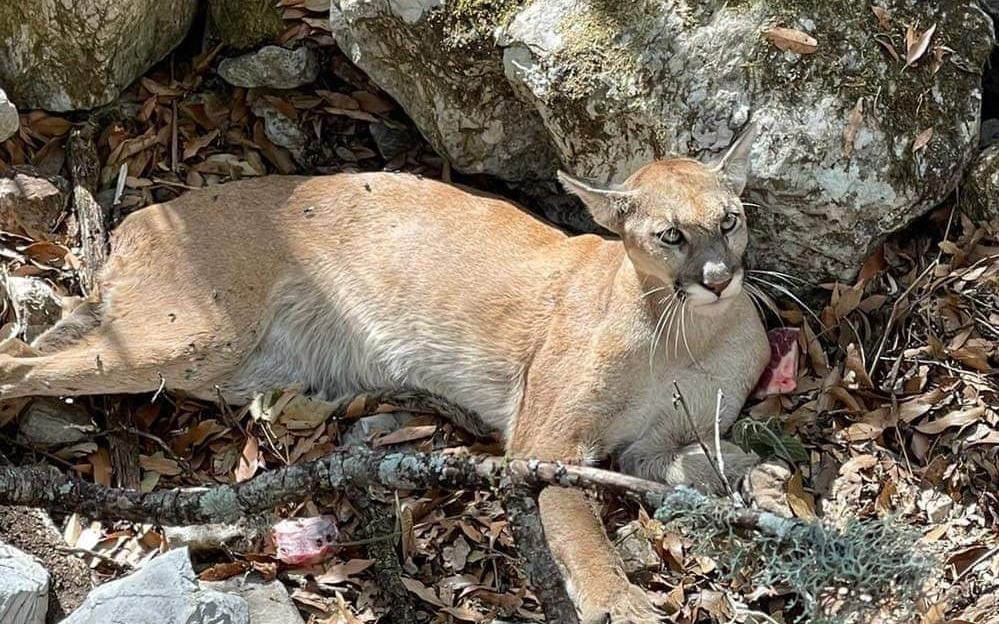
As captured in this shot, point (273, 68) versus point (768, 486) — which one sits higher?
point (273, 68)

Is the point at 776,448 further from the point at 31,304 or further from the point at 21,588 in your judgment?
the point at 31,304

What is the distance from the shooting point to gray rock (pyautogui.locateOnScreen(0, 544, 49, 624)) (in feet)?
13.3

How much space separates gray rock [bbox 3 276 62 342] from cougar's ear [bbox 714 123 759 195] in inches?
112

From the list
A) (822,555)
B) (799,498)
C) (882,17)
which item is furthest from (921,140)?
(822,555)

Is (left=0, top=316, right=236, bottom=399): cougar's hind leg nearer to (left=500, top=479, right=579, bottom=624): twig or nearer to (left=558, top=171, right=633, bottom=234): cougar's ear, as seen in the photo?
(left=558, top=171, right=633, bottom=234): cougar's ear

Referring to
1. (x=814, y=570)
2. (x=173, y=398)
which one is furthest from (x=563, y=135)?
(x=814, y=570)

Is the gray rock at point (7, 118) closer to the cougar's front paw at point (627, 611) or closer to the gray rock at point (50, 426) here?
the gray rock at point (50, 426)

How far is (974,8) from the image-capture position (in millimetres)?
5176

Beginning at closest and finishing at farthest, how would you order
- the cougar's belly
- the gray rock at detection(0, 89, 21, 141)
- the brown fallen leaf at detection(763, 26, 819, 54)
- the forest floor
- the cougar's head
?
the cougar's head, the forest floor, the brown fallen leaf at detection(763, 26, 819, 54), the cougar's belly, the gray rock at detection(0, 89, 21, 141)

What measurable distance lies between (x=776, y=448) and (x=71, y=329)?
113 inches

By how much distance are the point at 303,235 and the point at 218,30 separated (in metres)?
1.28

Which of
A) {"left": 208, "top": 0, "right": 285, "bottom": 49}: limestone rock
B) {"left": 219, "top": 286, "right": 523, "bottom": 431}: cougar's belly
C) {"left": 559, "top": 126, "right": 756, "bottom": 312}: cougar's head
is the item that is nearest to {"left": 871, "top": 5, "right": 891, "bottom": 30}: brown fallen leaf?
{"left": 559, "top": 126, "right": 756, "bottom": 312}: cougar's head

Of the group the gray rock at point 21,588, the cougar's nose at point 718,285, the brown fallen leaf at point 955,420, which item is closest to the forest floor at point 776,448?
the brown fallen leaf at point 955,420

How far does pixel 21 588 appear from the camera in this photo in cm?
410
